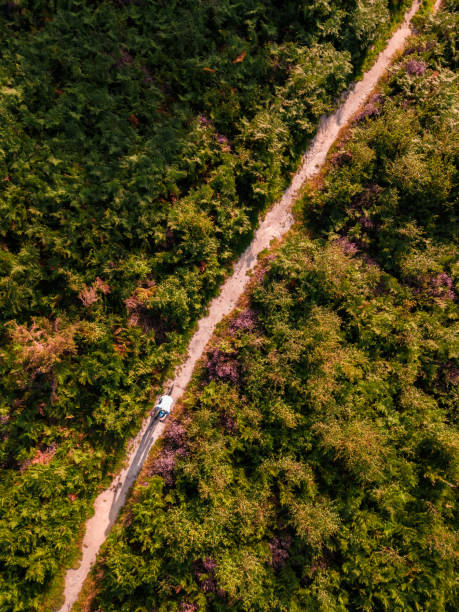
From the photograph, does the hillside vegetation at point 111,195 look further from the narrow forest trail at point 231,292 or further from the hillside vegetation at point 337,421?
the hillside vegetation at point 337,421

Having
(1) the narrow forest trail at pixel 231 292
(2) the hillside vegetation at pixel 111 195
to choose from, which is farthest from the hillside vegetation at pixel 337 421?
(2) the hillside vegetation at pixel 111 195

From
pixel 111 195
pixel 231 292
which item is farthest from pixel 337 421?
pixel 111 195

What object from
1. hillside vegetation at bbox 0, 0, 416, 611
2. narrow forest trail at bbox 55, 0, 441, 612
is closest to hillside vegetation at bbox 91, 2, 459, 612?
narrow forest trail at bbox 55, 0, 441, 612

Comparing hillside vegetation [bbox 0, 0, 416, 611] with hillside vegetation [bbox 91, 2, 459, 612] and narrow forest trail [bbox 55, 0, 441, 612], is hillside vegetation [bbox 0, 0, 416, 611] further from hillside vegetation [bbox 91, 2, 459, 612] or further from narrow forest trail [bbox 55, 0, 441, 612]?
hillside vegetation [bbox 91, 2, 459, 612]

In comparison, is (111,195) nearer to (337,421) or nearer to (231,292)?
(231,292)

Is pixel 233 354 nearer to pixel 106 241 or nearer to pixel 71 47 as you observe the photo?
pixel 106 241
